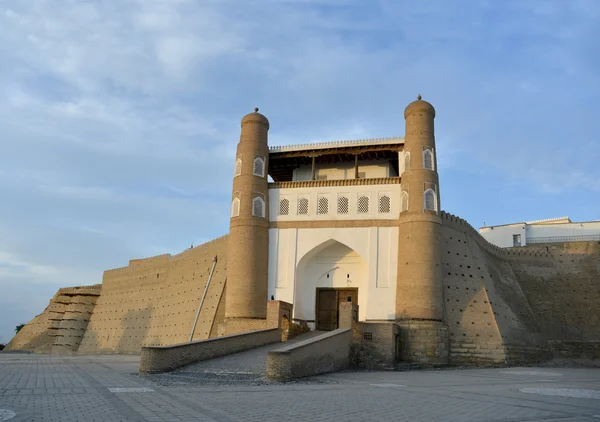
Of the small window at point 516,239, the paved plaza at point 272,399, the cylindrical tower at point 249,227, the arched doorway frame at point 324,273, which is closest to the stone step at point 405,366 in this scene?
the arched doorway frame at point 324,273

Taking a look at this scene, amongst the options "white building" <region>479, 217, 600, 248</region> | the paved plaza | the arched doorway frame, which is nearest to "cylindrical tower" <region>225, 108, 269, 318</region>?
the arched doorway frame

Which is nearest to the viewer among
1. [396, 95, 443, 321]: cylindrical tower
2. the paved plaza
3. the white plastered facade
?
the paved plaza

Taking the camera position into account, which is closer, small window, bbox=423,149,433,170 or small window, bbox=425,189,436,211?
small window, bbox=425,189,436,211

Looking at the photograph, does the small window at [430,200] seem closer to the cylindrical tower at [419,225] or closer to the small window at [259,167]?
the cylindrical tower at [419,225]

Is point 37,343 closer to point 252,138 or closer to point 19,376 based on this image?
point 252,138

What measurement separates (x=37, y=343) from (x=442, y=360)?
26925mm

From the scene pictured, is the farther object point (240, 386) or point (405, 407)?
point (240, 386)

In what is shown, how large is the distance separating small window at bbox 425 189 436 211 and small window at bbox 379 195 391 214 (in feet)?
4.88

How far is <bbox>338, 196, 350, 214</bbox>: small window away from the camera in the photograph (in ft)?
70.8

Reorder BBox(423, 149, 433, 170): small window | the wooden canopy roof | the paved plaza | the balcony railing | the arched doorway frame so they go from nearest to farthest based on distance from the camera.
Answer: the paved plaza → BBox(423, 149, 433, 170): small window → the arched doorway frame → the balcony railing → the wooden canopy roof

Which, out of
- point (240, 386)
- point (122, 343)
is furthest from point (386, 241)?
point (122, 343)

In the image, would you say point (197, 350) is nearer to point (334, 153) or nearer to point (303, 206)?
point (303, 206)

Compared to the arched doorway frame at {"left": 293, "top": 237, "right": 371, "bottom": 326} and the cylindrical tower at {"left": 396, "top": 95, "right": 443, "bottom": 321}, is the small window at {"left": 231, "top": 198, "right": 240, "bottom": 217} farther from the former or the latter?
the cylindrical tower at {"left": 396, "top": 95, "right": 443, "bottom": 321}

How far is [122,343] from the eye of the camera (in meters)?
31.0
